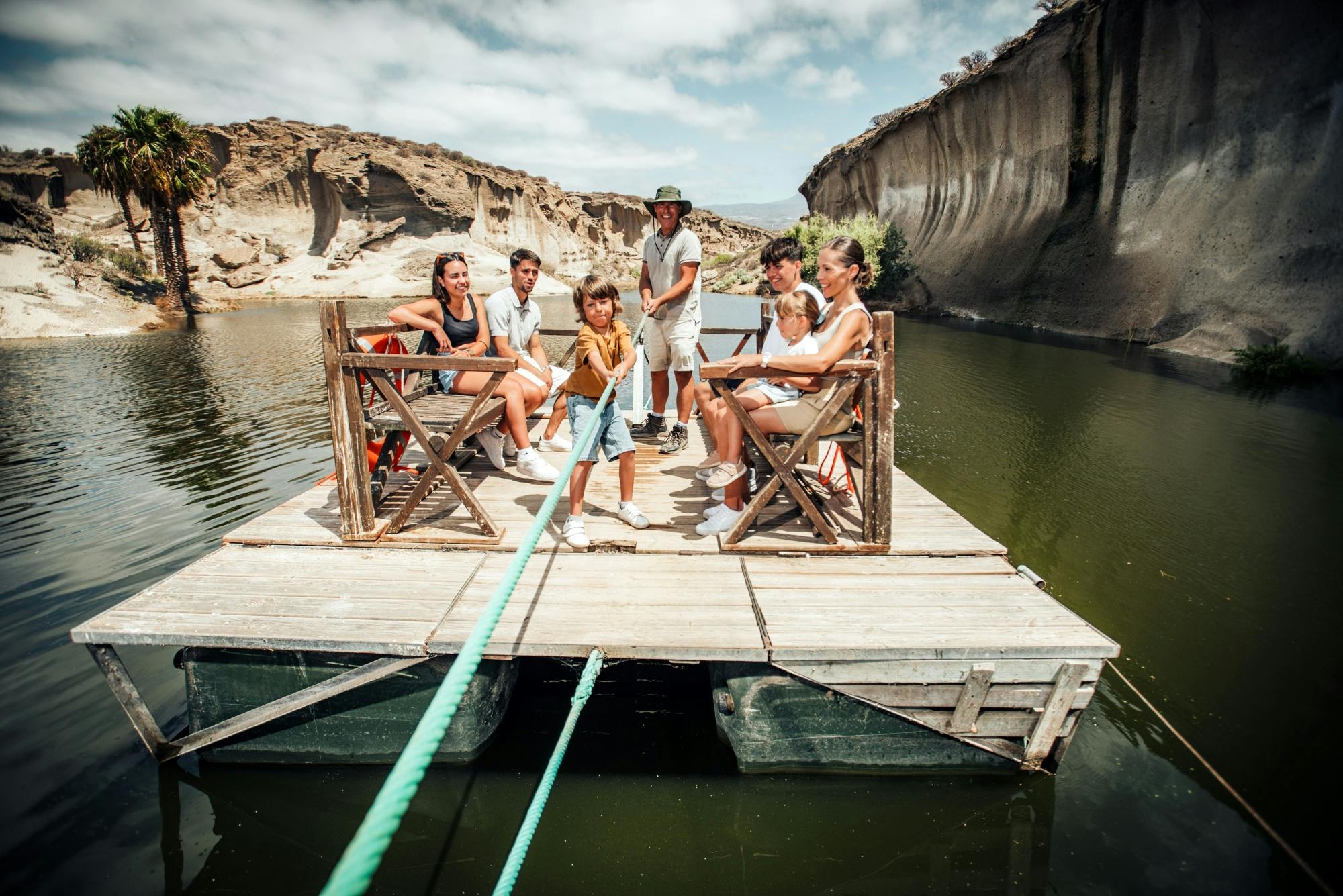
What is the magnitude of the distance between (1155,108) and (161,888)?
106 feet

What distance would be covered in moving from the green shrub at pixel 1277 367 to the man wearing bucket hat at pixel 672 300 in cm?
1668

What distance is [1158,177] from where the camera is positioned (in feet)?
74.5

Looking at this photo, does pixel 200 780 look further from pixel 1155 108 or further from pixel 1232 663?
pixel 1155 108

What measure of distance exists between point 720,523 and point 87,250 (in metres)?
45.7

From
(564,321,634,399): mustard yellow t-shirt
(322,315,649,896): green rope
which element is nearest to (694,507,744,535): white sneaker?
(564,321,634,399): mustard yellow t-shirt

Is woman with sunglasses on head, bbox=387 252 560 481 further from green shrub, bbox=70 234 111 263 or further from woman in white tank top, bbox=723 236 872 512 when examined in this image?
green shrub, bbox=70 234 111 263

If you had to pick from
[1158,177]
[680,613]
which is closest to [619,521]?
[680,613]

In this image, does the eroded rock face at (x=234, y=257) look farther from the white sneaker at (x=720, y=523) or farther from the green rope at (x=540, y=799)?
the green rope at (x=540, y=799)

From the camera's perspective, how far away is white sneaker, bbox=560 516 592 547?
→ 414cm

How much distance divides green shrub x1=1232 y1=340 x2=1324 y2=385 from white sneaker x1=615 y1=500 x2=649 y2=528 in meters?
18.1

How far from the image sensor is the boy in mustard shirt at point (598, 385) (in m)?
4.18

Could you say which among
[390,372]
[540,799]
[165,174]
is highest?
[165,174]

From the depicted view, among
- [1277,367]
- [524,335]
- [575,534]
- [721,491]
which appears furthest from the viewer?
[1277,367]

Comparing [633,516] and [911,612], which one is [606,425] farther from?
[911,612]
